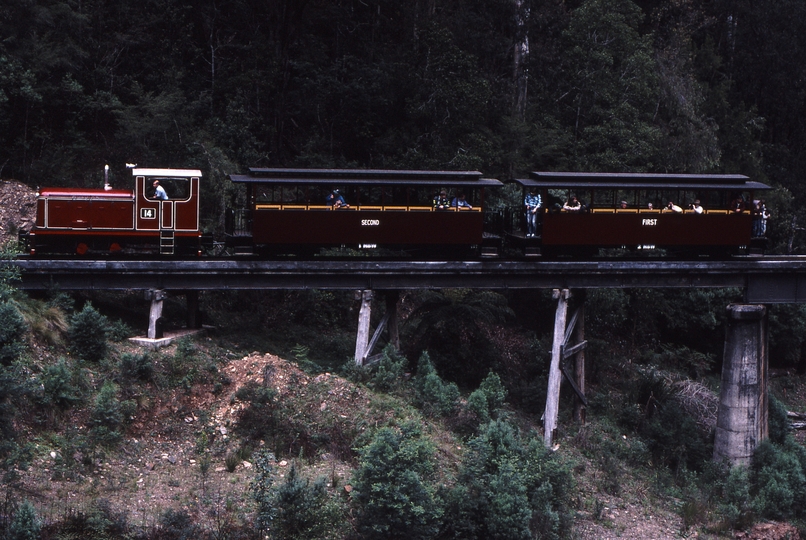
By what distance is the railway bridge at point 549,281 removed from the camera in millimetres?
22328

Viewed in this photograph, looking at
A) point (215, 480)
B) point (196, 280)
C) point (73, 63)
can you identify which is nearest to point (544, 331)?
point (196, 280)

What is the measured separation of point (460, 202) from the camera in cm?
2473

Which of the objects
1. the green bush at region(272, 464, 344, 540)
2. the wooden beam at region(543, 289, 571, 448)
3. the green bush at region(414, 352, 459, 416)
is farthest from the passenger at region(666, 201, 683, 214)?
the green bush at region(272, 464, 344, 540)

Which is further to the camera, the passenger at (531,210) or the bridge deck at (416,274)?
the passenger at (531,210)

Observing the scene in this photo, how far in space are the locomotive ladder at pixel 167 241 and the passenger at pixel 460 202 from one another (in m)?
8.01

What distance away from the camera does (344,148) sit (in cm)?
3991

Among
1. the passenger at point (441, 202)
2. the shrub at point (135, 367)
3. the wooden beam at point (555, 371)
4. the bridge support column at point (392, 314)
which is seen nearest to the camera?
the shrub at point (135, 367)

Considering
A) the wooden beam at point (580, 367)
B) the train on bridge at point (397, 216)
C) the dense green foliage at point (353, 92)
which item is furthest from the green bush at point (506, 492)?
the dense green foliage at point (353, 92)

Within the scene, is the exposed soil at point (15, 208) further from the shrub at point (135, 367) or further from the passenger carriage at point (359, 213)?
the shrub at point (135, 367)

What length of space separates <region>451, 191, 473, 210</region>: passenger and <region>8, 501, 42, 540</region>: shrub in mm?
14003

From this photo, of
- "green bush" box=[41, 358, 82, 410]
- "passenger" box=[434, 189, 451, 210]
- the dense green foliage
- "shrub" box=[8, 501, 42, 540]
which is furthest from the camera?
the dense green foliage

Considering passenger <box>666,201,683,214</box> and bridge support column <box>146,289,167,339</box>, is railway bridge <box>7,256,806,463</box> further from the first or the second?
passenger <box>666,201,683,214</box>

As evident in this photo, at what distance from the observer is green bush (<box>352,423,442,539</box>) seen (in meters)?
16.8

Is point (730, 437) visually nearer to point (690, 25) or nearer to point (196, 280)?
point (196, 280)
